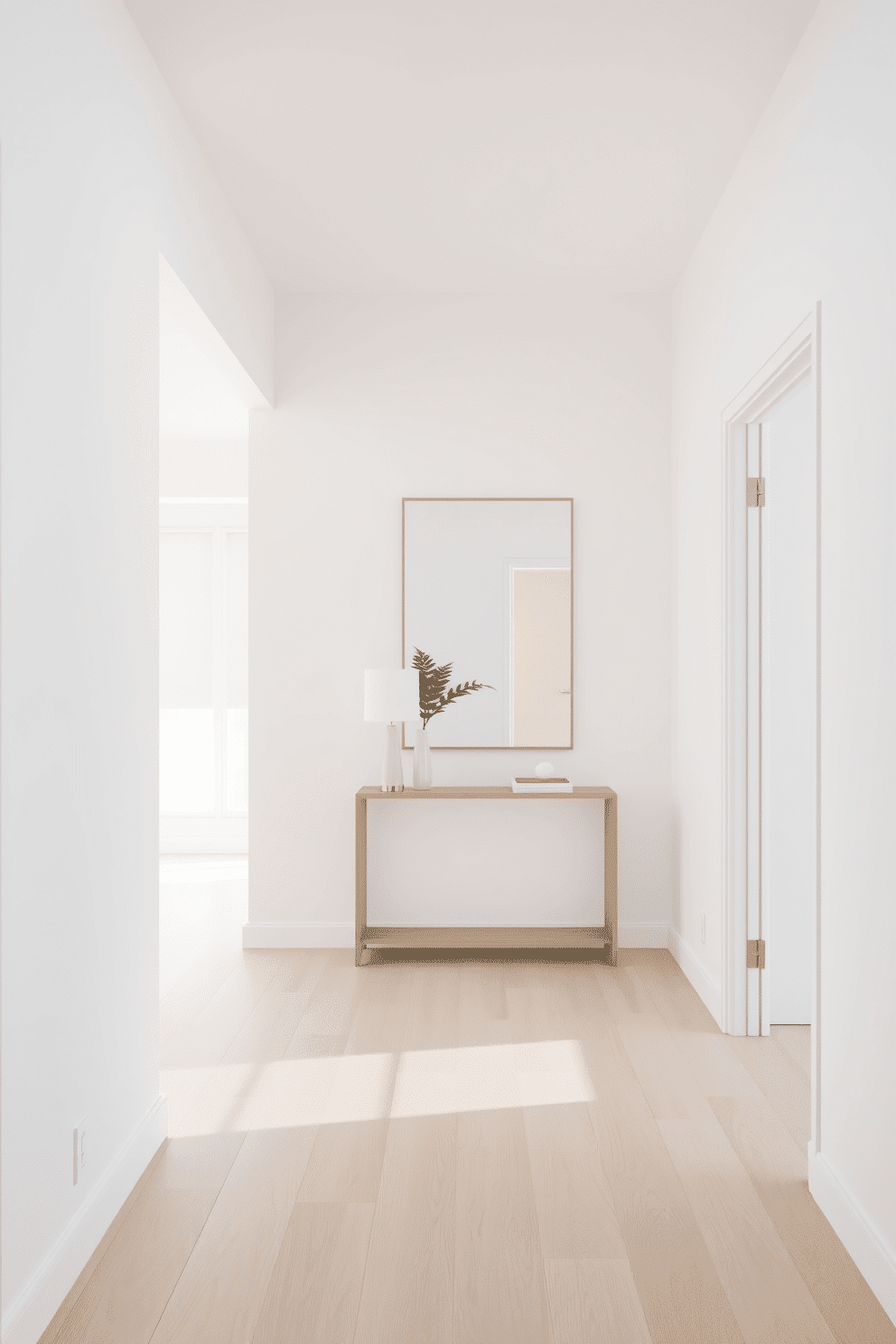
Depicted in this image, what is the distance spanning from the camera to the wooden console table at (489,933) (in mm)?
3965

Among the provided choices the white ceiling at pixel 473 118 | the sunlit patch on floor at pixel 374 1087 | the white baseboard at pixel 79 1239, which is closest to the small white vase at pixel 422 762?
the sunlit patch on floor at pixel 374 1087

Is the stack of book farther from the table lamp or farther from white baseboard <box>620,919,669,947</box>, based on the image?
white baseboard <box>620,919,669,947</box>

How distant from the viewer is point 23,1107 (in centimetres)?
170

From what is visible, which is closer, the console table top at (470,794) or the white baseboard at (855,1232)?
the white baseboard at (855,1232)

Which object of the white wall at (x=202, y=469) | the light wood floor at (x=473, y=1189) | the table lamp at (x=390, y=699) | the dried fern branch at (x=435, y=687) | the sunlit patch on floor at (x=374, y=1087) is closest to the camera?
the light wood floor at (x=473, y=1189)

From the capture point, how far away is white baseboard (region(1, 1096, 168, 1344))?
65.8 inches

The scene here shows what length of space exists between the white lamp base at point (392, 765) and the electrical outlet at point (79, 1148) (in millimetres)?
2125

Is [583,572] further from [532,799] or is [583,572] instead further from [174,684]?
[174,684]

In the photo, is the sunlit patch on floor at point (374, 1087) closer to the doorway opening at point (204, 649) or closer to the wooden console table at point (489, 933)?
the wooden console table at point (489, 933)

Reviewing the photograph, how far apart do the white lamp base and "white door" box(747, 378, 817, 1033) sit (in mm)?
1456

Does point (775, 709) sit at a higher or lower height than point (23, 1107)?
higher

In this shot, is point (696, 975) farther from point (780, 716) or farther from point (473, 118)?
point (473, 118)

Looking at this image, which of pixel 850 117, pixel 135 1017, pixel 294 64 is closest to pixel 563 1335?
pixel 135 1017

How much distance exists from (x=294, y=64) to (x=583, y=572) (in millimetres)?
2327
